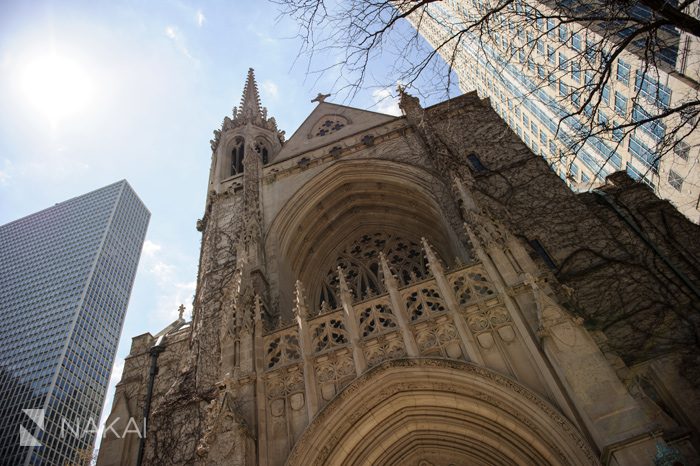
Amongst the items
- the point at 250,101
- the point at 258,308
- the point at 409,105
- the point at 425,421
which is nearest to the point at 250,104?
the point at 250,101

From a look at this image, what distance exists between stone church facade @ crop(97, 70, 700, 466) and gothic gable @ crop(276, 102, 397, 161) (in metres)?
2.50

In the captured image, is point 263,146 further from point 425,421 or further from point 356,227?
point 425,421

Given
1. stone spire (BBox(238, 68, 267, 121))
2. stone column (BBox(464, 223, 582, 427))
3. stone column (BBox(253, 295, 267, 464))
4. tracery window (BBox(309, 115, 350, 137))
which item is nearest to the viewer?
stone column (BBox(464, 223, 582, 427))

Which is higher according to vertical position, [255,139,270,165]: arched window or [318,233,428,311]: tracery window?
[255,139,270,165]: arched window

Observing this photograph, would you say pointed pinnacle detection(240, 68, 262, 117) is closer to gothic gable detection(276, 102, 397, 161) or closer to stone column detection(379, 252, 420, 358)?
gothic gable detection(276, 102, 397, 161)

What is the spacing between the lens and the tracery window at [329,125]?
1971 cm

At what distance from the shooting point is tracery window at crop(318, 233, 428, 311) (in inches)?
587

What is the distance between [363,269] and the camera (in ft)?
50.8

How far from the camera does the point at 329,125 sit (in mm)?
20203

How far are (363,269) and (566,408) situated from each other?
8.86 metres

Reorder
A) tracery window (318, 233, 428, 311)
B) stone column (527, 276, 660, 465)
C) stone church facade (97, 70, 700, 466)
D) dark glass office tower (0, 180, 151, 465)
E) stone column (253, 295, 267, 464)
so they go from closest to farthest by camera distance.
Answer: stone column (527, 276, 660, 465)
stone church facade (97, 70, 700, 466)
stone column (253, 295, 267, 464)
tracery window (318, 233, 428, 311)
dark glass office tower (0, 180, 151, 465)

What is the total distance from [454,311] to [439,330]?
1.55 feet

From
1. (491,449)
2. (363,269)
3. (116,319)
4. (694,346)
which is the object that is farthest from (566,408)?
(116,319)

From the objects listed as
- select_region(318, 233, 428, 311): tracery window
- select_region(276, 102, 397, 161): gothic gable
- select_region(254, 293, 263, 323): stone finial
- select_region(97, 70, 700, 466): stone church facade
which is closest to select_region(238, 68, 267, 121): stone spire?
select_region(276, 102, 397, 161): gothic gable
